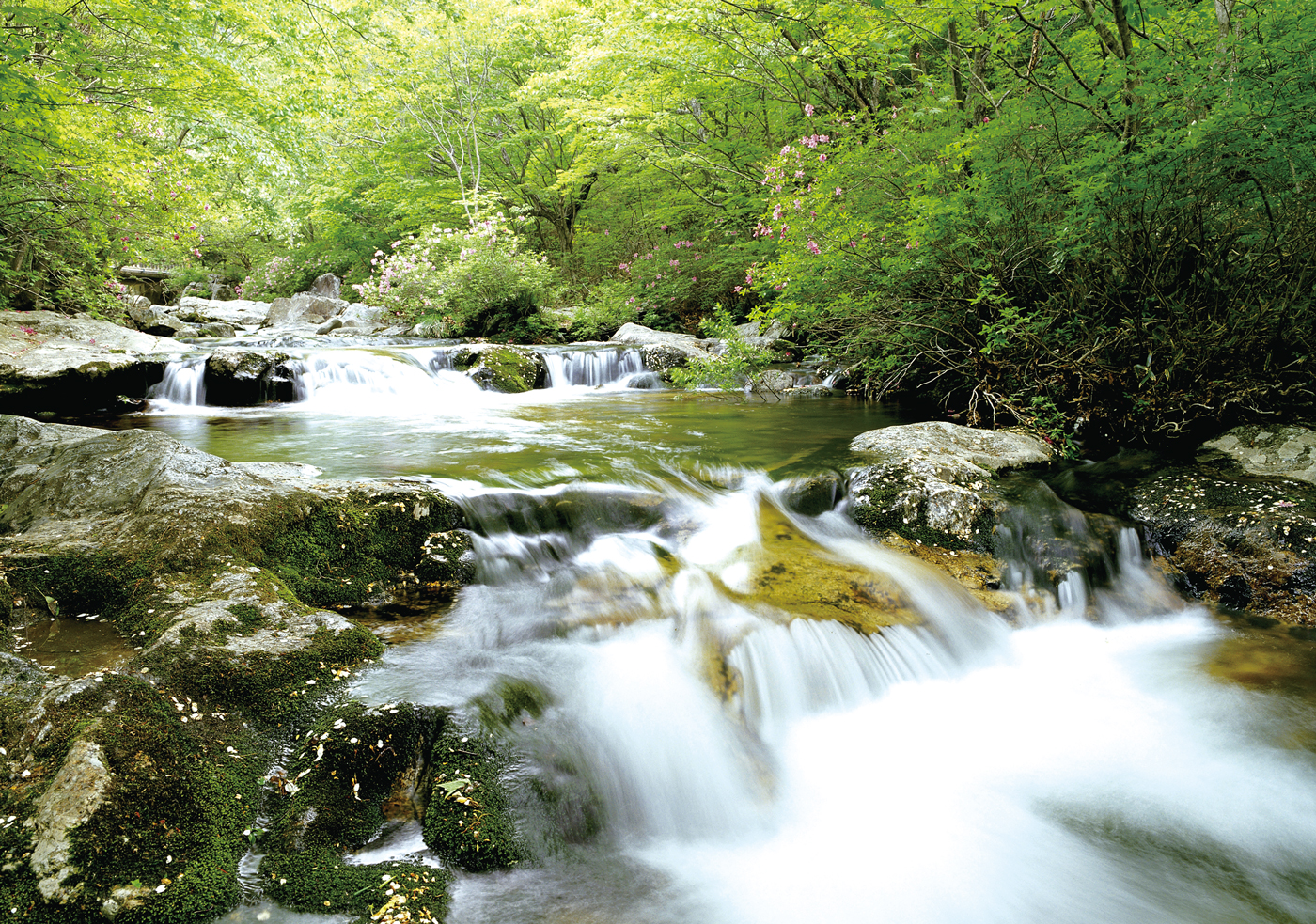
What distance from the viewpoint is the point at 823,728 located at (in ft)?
10.8

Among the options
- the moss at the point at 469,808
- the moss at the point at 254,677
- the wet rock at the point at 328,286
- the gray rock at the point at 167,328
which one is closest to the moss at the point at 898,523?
the moss at the point at 469,808

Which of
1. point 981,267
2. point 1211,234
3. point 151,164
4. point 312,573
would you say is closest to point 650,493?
point 312,573

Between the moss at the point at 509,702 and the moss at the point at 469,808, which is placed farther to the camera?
the moss at the point at 509,702

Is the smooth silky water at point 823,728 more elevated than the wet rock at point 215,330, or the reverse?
the wet rock at point 215,330

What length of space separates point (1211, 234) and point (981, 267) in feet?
5.94

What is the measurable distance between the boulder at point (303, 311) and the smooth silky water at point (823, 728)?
18235 millimetres

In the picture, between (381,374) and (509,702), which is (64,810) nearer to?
(509,702)

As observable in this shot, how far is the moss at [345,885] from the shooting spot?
5.96ft

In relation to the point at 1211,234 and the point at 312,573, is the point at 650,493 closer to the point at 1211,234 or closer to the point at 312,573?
the point at 312,573

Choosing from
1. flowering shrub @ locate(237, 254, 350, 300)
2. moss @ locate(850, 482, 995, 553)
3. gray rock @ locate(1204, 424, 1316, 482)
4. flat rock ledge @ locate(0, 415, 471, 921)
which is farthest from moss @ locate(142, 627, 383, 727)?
flowering shrub @ locate(237, 254, 350, 300)

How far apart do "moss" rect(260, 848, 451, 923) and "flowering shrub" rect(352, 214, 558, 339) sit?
14539 mm

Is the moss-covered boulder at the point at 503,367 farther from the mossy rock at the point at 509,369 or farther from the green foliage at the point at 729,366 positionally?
the green foliage at the point at 729,366

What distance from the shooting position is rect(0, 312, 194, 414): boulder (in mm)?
7586

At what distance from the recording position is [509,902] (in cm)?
203
